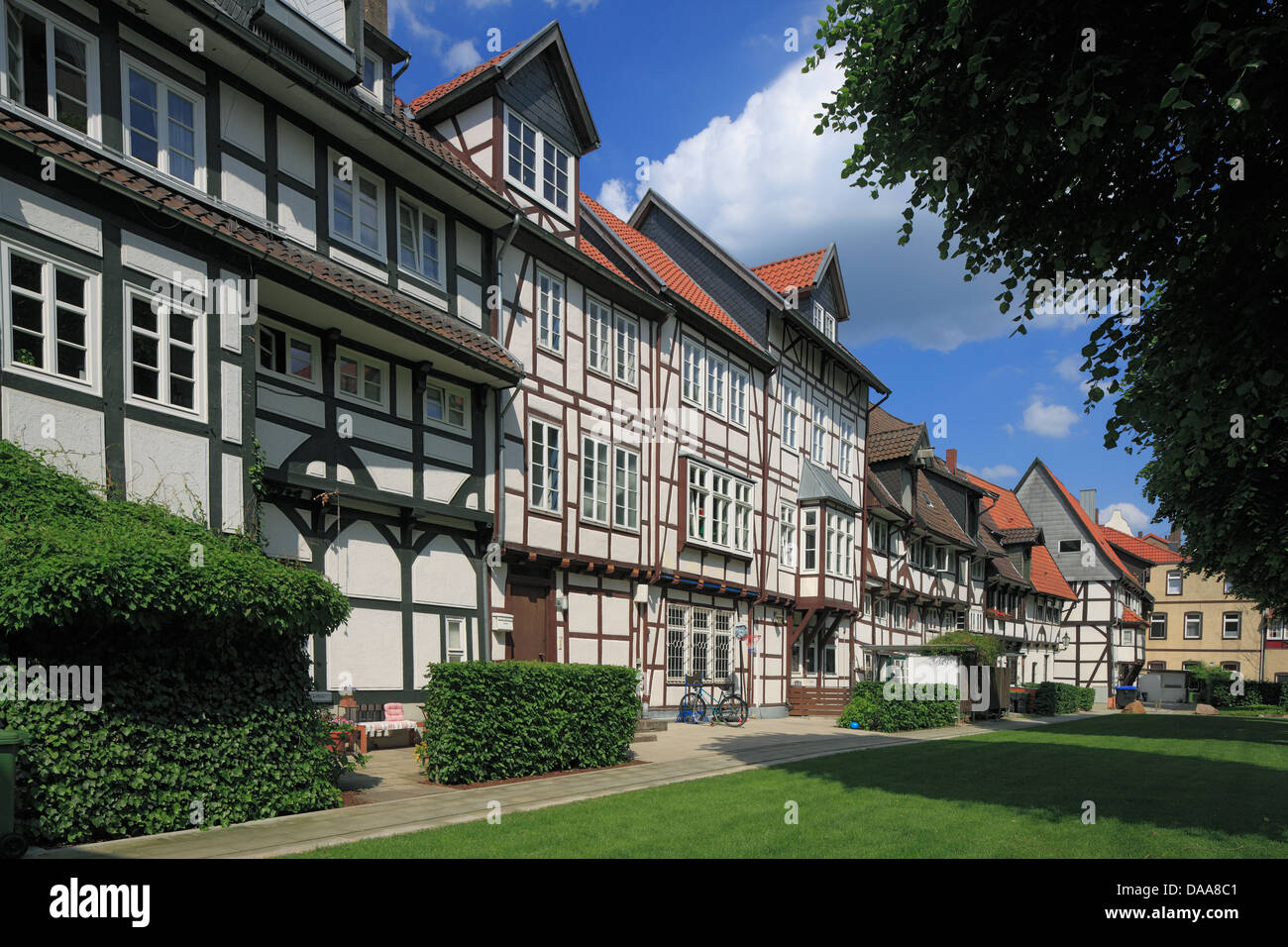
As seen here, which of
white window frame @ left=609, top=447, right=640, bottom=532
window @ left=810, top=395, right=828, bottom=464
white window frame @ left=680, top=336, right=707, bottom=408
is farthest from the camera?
window @ left=810, top=395, right=828, bottom=464

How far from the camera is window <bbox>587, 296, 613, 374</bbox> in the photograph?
20.2m

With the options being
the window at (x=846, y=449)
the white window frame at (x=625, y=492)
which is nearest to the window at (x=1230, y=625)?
the window at (x=846, y=449)

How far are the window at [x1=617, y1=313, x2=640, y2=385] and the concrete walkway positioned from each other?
305 inches

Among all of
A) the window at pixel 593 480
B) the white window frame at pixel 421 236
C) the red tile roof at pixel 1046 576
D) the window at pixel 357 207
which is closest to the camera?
the window at pixel 357 207

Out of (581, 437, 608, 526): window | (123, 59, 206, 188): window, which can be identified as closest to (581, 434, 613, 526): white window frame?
(581, 437, 608, 526): window

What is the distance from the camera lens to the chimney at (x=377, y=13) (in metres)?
16.5

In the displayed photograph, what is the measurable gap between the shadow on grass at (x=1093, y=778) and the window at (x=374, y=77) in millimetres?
12414

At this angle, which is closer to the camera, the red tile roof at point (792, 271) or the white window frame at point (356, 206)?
the white window frame at point (356, 206)

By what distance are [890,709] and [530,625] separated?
9.65m

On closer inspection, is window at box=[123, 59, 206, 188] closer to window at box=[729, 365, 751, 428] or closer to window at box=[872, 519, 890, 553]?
window at box=[729, 365, 751, 428]

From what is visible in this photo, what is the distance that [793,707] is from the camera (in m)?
27.8

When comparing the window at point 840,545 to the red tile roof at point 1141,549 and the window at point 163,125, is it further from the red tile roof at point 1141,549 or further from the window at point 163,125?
the red tile roof at point 1141,549
